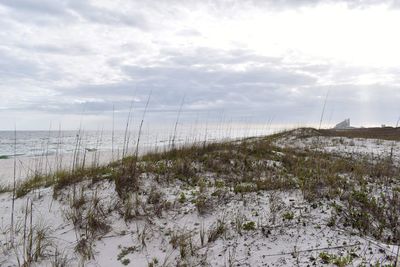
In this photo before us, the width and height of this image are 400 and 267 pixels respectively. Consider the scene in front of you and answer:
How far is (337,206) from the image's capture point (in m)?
4.20

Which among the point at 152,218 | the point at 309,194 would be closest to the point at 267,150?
the point at 309,194

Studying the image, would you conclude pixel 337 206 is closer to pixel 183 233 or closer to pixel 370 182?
pixel 370 182

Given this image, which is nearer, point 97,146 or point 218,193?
point 218,193

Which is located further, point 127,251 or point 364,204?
point 364,204

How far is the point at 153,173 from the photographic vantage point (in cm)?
573

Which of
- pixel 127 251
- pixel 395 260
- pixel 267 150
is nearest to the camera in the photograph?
pixel 395 260

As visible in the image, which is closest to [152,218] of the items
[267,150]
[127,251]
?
[127,251]

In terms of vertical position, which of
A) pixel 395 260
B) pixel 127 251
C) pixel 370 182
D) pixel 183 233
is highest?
pixel 370 182

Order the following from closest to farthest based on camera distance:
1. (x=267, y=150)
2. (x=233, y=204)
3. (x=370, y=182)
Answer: (x=233, y=204) → (x=370, y=182) → (x=267, y=150)

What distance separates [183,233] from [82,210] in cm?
178

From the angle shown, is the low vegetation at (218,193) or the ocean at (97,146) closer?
the low vegetation at (218,193)

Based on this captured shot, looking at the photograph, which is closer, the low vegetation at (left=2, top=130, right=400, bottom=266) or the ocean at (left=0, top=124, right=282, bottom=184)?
the low vegetation at (left=2, top=130, right=400, bottom=266)

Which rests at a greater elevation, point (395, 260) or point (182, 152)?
point (182, 152)

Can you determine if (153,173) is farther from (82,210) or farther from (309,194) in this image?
(309,194)
